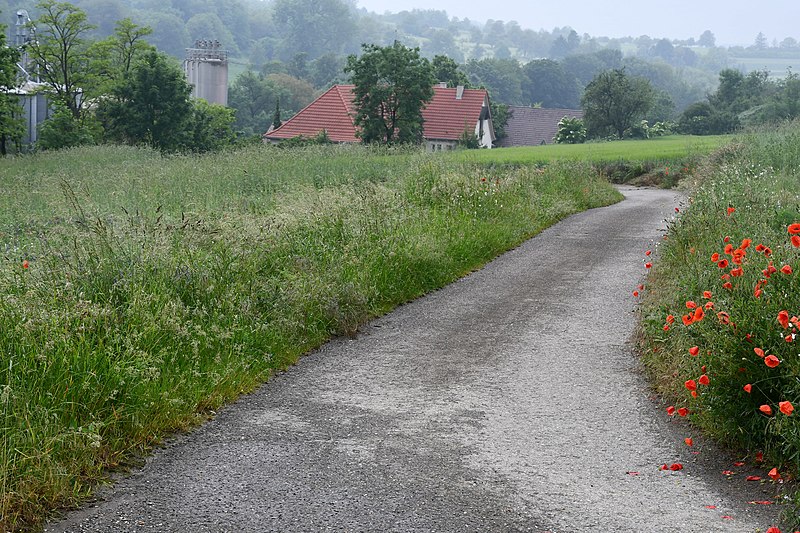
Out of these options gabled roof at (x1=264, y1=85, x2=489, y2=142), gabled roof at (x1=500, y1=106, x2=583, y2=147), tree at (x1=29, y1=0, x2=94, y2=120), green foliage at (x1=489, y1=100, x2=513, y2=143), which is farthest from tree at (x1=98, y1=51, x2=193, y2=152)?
gabled roof at (x1=500, y1=106, x2=583, y2=147)

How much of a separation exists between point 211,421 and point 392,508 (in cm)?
176

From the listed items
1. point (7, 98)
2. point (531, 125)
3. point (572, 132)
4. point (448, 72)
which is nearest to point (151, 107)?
point (7, 98)

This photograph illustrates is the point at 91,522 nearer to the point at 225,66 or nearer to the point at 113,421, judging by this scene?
the point at 113,421

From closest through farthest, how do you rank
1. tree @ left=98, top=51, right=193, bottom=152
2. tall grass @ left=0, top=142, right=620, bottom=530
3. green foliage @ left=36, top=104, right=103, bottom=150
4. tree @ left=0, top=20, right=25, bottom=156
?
tall grass @ left=0, top=142, right=620, bottom=530 < tree @ left=0, top=20, right=25, bottom=156 < green foliage @ left=36, top=104, right=103, bottom=150 < tree @ left=98, top=51, right=193, bottom=152

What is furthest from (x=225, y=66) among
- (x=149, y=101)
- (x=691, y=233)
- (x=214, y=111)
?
(x=691, y=233)

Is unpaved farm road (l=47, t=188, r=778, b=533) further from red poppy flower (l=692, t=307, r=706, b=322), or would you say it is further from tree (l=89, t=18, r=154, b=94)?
tree (l=89, t=18, r=154, b=94)

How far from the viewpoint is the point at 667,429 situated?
5.79 metres

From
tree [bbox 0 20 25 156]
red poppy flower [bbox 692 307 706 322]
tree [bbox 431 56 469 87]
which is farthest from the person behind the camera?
tree [bbox 431 56 469 87]

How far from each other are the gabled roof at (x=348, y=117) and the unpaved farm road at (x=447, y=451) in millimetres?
50680

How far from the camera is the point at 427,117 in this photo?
62.6 metres

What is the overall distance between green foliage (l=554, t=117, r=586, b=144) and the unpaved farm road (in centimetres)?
5428

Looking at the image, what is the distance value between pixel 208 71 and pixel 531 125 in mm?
32414

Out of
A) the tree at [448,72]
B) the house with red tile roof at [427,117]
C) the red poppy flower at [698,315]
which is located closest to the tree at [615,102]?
the house with red tile roof at [427,117]

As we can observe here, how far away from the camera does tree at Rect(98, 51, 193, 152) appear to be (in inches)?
1563
